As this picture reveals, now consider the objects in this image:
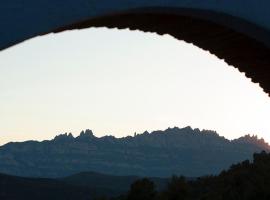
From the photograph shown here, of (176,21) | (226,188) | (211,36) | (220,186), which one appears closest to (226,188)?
(226,188)

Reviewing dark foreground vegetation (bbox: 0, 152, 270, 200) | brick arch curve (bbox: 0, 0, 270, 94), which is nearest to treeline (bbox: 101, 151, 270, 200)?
dark foreground vegetation (bbox: 0, 152, 270, 200)

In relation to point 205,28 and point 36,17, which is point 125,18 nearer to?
point 205,28

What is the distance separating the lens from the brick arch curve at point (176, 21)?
151 inches

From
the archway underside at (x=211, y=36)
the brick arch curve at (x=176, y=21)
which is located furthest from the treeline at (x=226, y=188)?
the brick arch curve at (x=176, y=21)

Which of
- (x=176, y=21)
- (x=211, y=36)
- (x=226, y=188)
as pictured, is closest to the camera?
(x=176, y=21)

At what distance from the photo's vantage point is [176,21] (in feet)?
15.6

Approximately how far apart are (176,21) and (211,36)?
0.37 m

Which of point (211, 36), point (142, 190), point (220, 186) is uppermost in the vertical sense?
point (220, 186)

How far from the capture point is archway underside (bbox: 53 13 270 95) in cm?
466

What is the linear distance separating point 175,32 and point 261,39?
626mm

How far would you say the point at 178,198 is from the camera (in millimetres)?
13195

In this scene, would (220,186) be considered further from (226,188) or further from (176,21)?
(176,21)

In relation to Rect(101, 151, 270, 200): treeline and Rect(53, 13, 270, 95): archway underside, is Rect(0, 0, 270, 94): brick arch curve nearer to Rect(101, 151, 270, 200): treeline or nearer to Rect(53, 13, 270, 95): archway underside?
Rect(53, 13, 270, 95): archway underside

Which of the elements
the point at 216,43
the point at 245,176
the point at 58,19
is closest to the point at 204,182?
the point at 245,176
